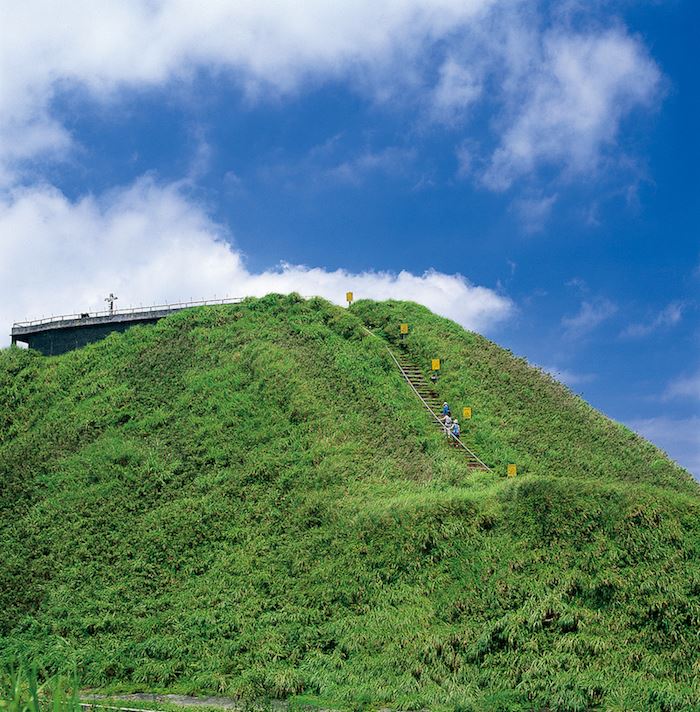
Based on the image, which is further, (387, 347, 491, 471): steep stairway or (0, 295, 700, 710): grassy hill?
(387, 347, 491, 471): steep stairway

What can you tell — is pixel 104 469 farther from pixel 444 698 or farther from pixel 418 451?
pixel 444 698

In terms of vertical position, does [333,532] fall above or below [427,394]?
below

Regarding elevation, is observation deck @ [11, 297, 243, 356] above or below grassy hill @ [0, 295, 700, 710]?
above

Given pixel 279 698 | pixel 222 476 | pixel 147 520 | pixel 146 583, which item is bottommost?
pixel 279 698

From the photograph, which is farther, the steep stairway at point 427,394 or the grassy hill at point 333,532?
the steep stairway at point 427,394

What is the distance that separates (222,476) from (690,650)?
10.8 m

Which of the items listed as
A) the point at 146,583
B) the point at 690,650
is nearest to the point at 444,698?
the point at 690,650

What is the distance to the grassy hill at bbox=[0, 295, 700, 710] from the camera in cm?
1073

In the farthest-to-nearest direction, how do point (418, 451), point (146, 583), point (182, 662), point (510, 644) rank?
point (418, 451), point (146, 583), point (182, 662), point (510, 644)

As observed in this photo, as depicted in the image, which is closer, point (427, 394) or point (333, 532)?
point (333, 532)

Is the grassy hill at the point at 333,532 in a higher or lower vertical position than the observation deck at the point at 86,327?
lower

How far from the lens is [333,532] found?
1458cm

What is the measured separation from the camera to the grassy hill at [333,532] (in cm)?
1073

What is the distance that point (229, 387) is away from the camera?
68.8 feet
